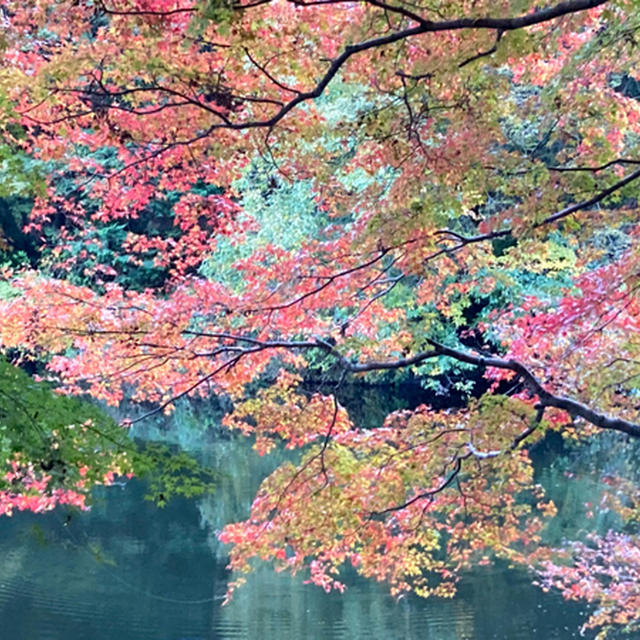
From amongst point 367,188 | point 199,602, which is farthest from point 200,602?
point 367,188

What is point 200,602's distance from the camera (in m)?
7.53

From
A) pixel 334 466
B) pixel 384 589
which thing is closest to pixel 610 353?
pixel 334 466

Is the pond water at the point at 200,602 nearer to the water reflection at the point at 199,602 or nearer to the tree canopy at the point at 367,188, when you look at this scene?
the water reflection at the point at 199,602

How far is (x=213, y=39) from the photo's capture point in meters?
3.42

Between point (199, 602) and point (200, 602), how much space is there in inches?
0.4

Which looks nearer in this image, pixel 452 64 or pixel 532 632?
pixel 452 64

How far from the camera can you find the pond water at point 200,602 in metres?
6.77

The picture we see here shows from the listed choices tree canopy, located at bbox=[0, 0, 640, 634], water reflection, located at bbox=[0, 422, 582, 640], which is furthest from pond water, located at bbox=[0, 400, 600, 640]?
tree canopy, located at bbox=[0, 0, 640, 634]

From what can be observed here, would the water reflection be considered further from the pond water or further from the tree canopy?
the tree canopy

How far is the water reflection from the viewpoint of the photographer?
677cm

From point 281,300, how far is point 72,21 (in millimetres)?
1904

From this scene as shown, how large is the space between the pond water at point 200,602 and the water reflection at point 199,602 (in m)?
0.01

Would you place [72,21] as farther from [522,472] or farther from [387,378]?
[387,378]

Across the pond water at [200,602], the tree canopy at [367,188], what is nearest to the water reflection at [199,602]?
the pond water at [200,602]
